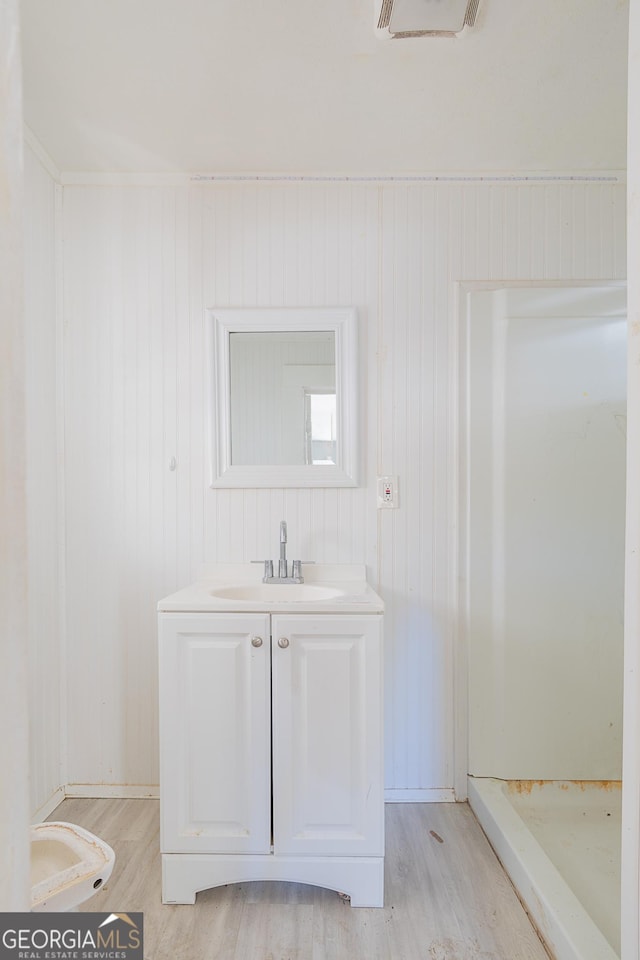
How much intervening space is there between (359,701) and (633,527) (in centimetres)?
98

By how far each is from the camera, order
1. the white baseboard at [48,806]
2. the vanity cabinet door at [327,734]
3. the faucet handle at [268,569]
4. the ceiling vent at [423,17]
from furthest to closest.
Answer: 1. the faucet handle at [268,569]
2. the white baseboard at [48,806]
3. the vanity cabinet door at [327,734]
4. the ceiling vent at [423,17]

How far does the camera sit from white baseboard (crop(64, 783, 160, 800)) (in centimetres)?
214

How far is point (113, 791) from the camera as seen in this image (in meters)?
2.15

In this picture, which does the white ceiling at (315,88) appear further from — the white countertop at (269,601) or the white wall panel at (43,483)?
the white countertop at (269,601)

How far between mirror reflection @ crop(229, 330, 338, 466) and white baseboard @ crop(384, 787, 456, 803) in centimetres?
132

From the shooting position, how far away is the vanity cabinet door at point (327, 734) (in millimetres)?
1580

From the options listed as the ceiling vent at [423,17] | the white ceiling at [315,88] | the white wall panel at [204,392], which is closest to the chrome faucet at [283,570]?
the white wall panel at [204,392]

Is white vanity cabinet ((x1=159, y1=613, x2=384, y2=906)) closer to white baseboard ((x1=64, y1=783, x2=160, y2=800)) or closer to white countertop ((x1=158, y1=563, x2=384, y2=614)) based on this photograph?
white countertop ((x1=158, y1=563, x2=384, y2=614))

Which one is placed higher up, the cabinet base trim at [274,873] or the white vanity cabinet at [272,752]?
the white vanity cabinet at [272,752]

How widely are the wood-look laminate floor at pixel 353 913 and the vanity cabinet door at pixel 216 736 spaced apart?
174 mm

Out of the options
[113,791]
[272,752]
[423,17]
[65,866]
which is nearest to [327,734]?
[272,752]

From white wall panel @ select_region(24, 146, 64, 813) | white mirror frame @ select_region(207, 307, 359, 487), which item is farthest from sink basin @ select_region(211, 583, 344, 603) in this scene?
white wall panel @ select_region(24, 146, 64, 813)

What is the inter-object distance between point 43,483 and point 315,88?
161 cm

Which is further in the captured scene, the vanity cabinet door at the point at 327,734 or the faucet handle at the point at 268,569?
the faucet handle at the point at 268,569
